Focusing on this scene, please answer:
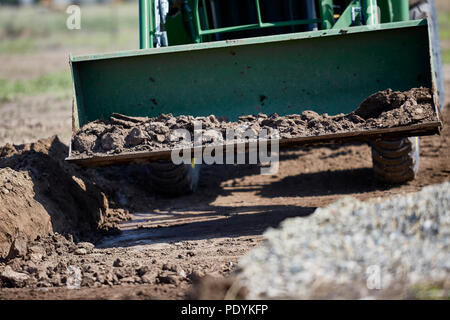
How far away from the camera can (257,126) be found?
16.5 ft

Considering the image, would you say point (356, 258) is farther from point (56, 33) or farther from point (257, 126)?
point (56, 33)

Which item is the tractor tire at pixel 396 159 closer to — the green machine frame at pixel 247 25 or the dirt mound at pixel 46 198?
the green machine frame at pixel 247 25

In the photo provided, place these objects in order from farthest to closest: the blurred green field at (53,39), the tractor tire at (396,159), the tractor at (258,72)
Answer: the blurred green field at (53,39) → the tractor tire at (396,159) → the tractor at (258,72)

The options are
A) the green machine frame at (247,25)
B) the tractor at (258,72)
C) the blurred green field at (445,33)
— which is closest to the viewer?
the tractor at (258,72)

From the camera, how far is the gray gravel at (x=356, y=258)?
3.14 m

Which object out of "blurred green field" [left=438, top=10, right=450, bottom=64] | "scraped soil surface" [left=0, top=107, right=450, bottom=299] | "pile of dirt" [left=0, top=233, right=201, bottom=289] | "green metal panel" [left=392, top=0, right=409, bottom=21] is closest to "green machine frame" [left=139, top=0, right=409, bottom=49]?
"green metal panel" [left=392, top=0, right=409, bottom=21]

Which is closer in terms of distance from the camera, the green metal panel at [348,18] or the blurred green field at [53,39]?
the green metal panel at [348,18]

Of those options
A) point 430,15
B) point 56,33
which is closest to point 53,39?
point 56,33

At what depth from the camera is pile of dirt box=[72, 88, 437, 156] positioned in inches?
191

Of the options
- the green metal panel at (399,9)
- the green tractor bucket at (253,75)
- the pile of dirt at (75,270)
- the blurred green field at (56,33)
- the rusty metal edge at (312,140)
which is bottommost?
the pile of dirt at (75,270)

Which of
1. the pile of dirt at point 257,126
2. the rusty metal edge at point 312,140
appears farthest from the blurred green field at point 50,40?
the rusty metal edge at point 312,140

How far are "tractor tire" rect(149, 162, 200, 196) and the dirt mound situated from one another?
737 mm

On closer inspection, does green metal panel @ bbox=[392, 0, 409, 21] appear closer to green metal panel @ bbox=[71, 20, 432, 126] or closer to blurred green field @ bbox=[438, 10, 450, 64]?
green metal panel @ bbox=[71, 20, 432, 126]
